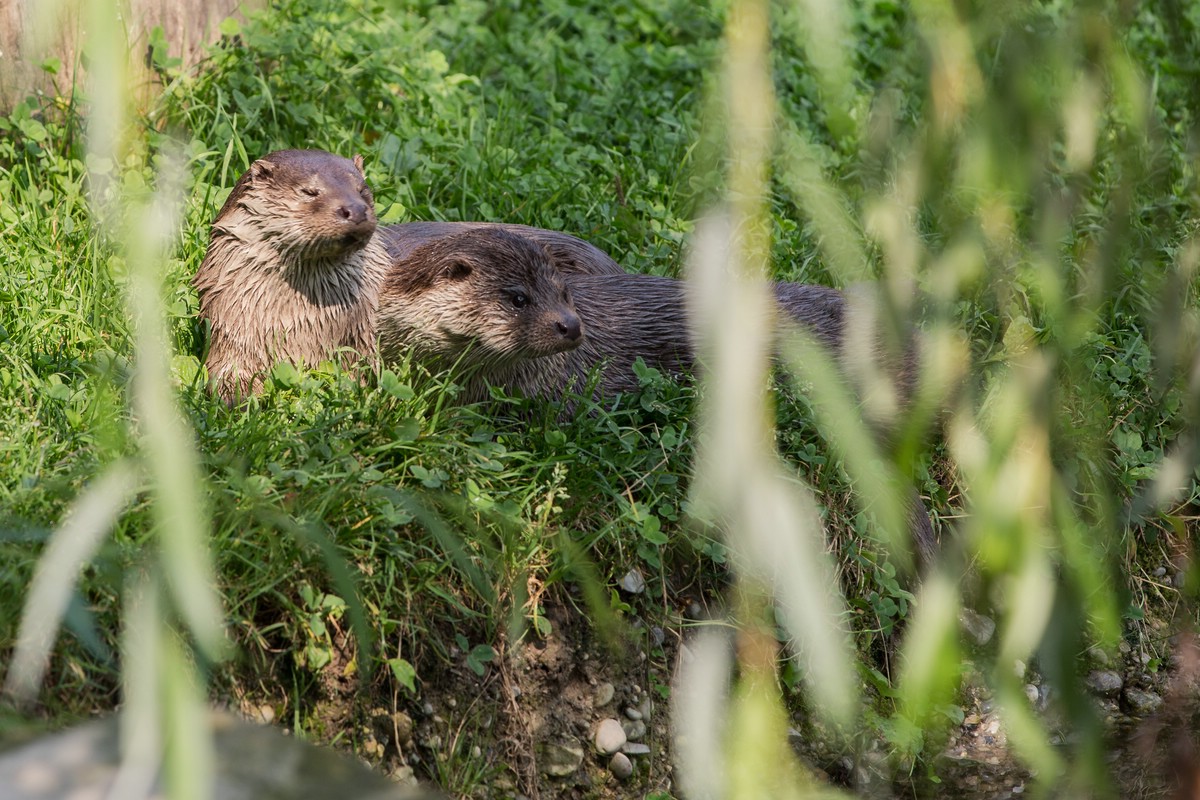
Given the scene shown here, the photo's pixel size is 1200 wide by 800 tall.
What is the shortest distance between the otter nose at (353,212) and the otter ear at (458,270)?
0.69 feet

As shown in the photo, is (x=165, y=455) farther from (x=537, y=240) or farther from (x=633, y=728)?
(x=537, y=240)

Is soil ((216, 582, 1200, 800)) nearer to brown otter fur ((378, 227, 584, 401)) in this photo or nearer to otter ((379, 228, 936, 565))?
otter ((379, 228, 936, 565))

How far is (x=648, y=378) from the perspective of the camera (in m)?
3.17

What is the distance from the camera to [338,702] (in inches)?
94.6

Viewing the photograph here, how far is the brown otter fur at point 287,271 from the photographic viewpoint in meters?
3.01

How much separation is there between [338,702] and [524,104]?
2.51 m

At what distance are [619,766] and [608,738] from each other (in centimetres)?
6

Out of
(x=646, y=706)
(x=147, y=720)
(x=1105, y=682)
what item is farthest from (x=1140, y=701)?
(x=147, y=720)

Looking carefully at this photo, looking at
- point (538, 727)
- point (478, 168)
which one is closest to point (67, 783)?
Result: point (538, 727)

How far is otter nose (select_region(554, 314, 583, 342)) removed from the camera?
2.95 meters

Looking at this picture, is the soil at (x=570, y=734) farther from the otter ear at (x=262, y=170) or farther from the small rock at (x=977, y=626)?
the otter ear at (x=262, y=170)

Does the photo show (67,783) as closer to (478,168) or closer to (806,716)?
(806,716)

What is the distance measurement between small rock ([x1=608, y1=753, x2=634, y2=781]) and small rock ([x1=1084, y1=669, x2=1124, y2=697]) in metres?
1.19

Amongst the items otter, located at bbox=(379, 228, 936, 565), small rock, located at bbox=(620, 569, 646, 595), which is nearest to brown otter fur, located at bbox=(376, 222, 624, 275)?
otter, located at bbox=(379, 228, 936, 565)
